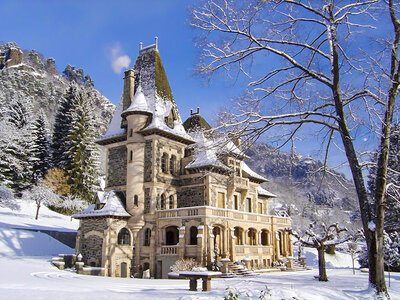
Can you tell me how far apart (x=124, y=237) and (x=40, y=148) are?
84.6ft

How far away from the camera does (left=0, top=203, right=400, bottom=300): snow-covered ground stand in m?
11.3

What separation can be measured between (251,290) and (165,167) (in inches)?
848

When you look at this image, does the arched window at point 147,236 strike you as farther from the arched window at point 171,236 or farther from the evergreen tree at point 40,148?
the evergreen tree at point 40,148

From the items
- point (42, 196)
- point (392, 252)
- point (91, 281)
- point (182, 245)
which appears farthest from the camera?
point (42, 196)

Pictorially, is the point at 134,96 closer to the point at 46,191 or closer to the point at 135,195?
the point at 135,195

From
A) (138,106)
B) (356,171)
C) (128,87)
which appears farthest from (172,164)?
(356,171)

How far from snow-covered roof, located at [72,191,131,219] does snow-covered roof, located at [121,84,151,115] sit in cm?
683

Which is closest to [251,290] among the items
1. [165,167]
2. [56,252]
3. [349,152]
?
[349,152]

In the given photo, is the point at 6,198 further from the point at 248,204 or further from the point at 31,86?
the point at 31,86

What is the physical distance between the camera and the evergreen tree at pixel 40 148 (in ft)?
157

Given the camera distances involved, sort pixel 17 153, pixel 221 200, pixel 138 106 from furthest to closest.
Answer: pixel 17 153, pixel 221 200, pixel 138 106

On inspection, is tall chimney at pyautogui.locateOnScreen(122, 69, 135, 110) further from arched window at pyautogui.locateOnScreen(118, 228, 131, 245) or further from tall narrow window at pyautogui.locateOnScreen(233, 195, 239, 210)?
tall narrow window at pyautogui.locateOnScreen(233, 195, 239, 210)

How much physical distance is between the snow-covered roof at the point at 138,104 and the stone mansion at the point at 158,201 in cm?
8

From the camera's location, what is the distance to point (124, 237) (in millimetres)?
29781
